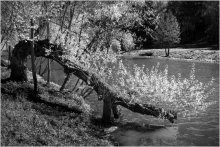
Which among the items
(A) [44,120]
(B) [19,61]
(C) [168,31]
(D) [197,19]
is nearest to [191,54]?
(C) [168,31]

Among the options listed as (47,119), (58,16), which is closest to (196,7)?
(58,16)

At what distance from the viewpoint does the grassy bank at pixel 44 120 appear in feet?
50.9

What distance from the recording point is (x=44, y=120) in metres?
18.3

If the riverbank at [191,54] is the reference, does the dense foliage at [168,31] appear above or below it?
above

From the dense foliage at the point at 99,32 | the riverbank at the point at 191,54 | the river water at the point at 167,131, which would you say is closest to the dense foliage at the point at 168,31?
the riverbank at the point at 191,54

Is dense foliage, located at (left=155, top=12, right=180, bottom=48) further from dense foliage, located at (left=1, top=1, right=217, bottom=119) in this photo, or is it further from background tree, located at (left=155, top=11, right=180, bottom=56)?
dense foliage, located at (left=1, top=1, right=217, bottom=119)

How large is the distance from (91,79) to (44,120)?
220 inches

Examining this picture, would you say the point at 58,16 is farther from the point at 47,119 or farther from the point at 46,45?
the point at 47,119

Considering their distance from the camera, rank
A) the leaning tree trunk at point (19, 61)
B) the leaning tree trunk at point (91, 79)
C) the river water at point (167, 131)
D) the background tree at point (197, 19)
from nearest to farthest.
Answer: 1. the river water at point (167, 131)
2. the leaning tree trunk at point (91, 79)
3. the leaning tree trunk at point (19, 61)
4. the background tree at point (197, 19)

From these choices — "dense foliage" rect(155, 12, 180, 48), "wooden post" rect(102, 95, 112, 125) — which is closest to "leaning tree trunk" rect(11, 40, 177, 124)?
"wooden post" rect(102, 95, 112, 125)

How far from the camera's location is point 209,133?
21.1 m

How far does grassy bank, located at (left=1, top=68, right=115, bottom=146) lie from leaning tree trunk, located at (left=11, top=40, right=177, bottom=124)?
1.47m

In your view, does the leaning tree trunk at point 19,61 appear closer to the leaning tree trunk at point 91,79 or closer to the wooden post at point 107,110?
the leaning tree trunk at point 91,79

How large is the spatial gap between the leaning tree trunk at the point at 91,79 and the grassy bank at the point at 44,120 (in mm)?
1469
